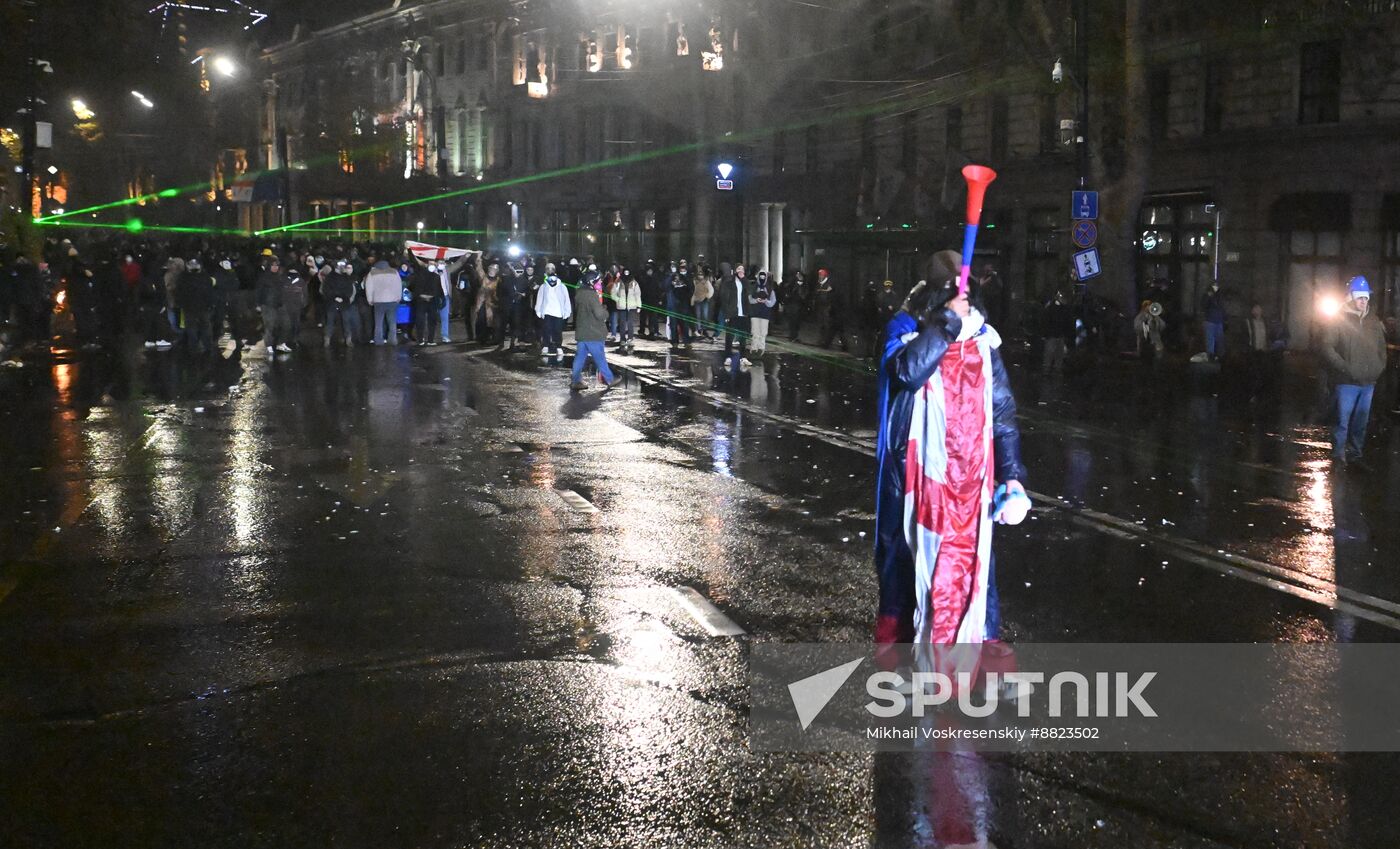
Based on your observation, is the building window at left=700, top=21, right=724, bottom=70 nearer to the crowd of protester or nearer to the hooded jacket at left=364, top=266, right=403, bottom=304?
the crowd of protester

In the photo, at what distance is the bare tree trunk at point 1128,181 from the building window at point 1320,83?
Result: 3.93 m

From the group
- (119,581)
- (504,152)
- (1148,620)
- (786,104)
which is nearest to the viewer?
(1148,620)

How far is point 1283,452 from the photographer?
14906 millimetres

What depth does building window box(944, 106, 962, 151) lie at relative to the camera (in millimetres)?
39406

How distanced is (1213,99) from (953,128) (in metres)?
8.75

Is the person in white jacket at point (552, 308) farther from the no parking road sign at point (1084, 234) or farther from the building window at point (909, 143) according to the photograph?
the building window at point (909, 143)

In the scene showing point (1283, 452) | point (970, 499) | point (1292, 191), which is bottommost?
point (1283, 452)

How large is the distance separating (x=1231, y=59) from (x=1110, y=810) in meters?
29.7

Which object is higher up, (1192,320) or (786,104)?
(786,104)

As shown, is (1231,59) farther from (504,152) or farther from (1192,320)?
(504,152)

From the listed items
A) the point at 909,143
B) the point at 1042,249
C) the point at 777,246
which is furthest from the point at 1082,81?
the point at 777,246

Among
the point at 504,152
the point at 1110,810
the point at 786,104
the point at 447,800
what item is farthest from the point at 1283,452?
the point at 504,152

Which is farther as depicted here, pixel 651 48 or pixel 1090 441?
pixel 651 48

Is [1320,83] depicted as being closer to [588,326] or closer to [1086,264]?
[1086,264]
